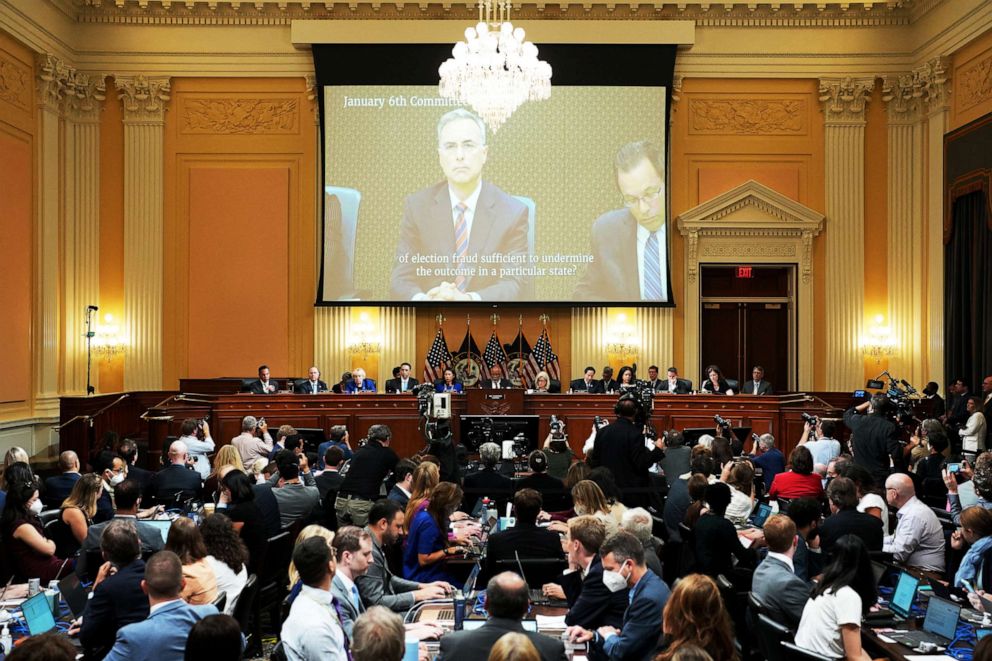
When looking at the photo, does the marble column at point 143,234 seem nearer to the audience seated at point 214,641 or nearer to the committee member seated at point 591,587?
the committee member seated at point 591,587

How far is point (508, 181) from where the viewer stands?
58.5 ft

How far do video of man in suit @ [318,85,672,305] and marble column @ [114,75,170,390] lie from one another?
2.94 metres

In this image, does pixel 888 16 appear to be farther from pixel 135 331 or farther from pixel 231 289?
pixel 135 331

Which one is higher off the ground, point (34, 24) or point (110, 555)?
point (34, 24)

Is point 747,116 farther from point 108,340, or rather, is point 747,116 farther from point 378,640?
point 378,640

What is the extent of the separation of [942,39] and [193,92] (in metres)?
12.6

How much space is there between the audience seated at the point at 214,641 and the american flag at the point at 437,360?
13775 millimetres

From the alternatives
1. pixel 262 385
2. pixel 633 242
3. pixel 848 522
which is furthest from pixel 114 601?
pixel 633 242

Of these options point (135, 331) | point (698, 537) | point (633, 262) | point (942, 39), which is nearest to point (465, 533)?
point (698, 537)

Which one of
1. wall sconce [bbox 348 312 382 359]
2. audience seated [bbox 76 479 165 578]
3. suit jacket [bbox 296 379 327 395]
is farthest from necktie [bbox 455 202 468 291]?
audience seated [bbox 76 479 165 578]

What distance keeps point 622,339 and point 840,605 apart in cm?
1344

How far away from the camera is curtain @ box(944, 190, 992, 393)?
49.3ft

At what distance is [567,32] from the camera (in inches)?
701

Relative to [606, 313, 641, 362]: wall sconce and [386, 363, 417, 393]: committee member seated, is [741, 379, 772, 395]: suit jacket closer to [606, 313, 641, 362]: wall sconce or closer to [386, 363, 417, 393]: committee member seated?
[606, 313, 641, 362]: wall sconce
